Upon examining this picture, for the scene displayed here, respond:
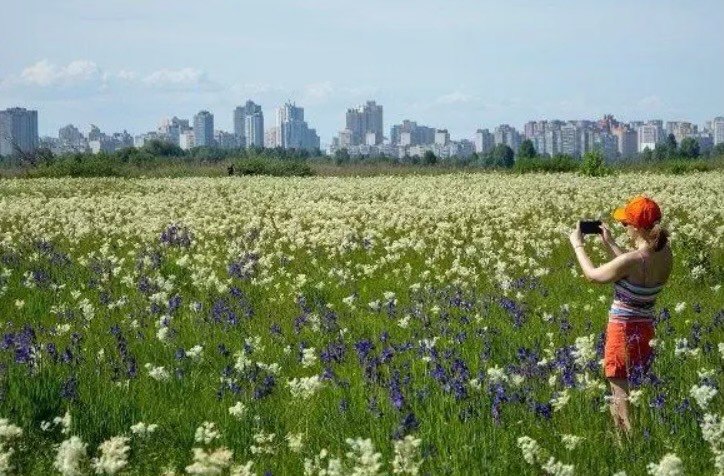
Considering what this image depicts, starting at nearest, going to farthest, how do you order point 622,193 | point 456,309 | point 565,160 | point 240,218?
point 456,309 → point 240,218 → point 622,193 → point 565,160

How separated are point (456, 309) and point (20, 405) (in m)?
4.71

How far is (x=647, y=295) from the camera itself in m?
6.64

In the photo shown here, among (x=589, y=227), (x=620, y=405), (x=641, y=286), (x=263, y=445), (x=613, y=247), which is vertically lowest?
(x=263, y=445)

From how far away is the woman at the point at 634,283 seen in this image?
6516 mm

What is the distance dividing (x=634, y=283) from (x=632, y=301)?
13 cm

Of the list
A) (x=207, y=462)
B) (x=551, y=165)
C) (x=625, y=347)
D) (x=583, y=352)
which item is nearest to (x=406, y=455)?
(x=207, y=462)

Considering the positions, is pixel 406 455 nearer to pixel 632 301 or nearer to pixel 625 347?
pixel 625 347

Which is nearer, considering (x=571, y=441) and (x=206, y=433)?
(x=206, y=433)

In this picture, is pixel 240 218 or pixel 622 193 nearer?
pixel 240 218

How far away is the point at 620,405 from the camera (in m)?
6.30

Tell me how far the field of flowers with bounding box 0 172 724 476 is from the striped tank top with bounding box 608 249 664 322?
1.10 ft

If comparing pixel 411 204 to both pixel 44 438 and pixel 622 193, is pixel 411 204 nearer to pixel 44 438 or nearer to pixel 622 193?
pixel 622 193

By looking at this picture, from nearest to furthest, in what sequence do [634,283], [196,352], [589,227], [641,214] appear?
1. [641,214]
2. [634,283]
3. [589,227]
4. [196,352]

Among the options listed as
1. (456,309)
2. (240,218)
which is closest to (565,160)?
(240,218)
